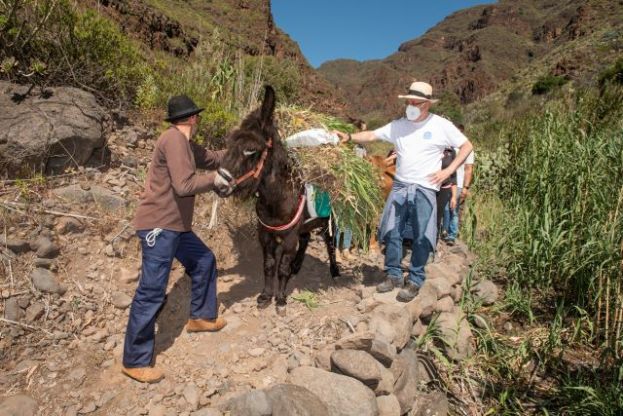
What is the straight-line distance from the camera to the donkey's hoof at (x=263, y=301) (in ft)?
15.3

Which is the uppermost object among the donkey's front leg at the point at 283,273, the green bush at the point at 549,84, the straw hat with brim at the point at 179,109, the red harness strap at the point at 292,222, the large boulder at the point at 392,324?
the green bush at the point at 549,84

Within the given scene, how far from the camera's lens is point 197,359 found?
389 centimetres

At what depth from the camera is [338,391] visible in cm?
334

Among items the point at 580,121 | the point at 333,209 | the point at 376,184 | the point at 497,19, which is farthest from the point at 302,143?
the point at 497,19

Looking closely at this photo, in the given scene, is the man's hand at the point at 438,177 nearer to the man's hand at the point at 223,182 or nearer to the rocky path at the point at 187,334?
the rocky path at the point at 187,334

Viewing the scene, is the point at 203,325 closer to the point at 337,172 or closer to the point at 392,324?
the point at 392,324

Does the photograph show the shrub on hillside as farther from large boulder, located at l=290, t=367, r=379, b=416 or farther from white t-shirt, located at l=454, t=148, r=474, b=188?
white t-shirt, located at l=454, t=148, r=474, b=188

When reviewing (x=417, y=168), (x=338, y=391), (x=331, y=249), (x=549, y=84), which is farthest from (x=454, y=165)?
(x=549, y=84)

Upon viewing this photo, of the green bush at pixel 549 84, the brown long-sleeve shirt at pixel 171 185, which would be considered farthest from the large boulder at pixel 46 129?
the green bush at pixel 549 84

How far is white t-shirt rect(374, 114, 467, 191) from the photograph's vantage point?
14.0ft

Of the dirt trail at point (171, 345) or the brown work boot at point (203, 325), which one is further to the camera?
the brown work boot at point (203, 325)

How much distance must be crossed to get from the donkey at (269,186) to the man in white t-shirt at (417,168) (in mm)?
900

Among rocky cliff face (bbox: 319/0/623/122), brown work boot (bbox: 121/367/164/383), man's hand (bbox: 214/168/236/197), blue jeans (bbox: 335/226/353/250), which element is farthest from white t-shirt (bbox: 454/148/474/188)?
rocky cliff face (bbox: 319/0/623/122)

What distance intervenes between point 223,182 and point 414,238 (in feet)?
7.75
